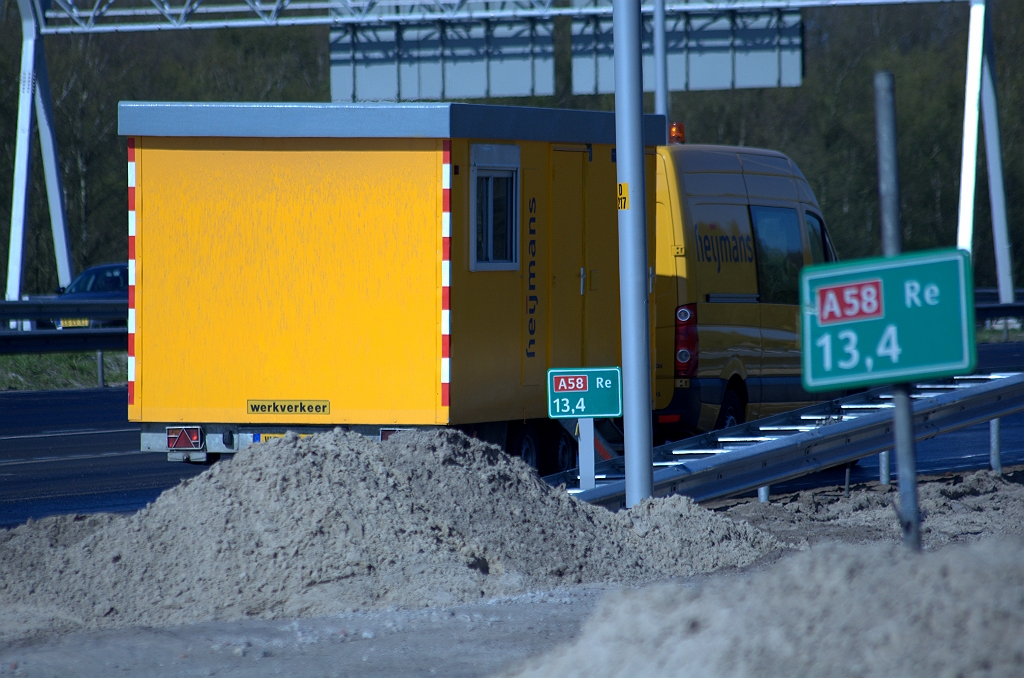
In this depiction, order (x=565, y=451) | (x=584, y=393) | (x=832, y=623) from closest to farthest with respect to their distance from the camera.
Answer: (x=832, y=623), (x=584, y=393), (x=565, y=451)

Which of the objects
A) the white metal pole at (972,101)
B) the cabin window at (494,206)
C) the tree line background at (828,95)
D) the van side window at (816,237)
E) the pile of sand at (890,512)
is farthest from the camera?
the tree line background at (828,95)

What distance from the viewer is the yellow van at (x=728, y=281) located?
12.2m

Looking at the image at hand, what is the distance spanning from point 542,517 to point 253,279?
10.6ft

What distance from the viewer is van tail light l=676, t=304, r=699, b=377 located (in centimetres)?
1215

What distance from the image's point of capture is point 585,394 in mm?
8930

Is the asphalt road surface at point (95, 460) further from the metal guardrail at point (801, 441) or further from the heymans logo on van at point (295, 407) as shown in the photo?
the heymans logo on van at point (295, 407)

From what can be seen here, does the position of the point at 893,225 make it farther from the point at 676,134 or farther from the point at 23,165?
the point at 23,165

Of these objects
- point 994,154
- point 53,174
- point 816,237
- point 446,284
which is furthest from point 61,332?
point 994,154

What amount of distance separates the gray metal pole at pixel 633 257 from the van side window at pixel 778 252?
4653mm

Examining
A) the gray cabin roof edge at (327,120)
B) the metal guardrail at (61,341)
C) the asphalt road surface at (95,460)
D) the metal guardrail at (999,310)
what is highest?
the gray cabin roof edge at (327,120)

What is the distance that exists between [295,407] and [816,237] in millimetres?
6466

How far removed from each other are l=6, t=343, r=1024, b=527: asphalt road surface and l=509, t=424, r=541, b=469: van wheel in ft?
10.3

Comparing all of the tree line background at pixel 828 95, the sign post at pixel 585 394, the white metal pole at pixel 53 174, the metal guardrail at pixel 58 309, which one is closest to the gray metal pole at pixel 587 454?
the sign post at pixel 585 394

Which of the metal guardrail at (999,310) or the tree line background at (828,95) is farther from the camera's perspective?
the tree line background at (828,95)
